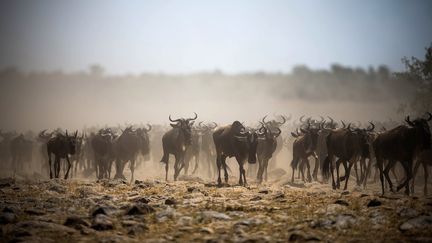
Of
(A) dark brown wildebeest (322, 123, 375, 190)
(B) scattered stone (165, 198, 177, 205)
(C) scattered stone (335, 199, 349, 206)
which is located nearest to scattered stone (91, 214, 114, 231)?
(B) scattered stone (165, 198, 177, 205)

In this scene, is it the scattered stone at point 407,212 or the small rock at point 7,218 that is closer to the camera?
the scattered stone at point 407,212

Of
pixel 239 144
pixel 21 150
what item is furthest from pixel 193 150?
pixel 21 150

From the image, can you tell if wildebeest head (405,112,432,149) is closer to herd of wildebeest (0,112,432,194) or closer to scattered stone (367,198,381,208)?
herd of wildebeest (0,112,432,194)

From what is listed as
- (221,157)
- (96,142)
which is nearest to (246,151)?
(221,157)

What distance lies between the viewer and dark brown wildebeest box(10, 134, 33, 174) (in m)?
40.6

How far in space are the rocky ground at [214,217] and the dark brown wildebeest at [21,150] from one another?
26.8 m

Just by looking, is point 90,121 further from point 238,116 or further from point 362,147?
point 362,147

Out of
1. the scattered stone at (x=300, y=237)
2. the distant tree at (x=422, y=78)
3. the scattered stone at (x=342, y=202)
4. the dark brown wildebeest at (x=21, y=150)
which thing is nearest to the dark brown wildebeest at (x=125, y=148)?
the dark brown wildebeest at (x=21, y=150)

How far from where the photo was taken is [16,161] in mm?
43906

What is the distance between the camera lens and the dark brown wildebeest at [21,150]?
40.6 meters

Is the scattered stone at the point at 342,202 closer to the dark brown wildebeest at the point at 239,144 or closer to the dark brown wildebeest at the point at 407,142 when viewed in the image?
the dark brown wildebeest at the point at 407,142

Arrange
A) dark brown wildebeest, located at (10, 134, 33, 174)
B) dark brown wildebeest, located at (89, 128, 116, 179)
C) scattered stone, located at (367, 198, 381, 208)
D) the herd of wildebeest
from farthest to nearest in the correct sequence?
dark brown wildebeest, located at (10, 134, 33, 174)
dark brown wildebeest, located at (89, 128, 116, 179)
the herd of wildebeest
scattered stone, located at (367, 198, 381, 208)

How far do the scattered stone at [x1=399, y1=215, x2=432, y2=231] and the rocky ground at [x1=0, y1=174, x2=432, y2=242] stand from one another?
0.01m

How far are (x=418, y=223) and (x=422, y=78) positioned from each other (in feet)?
132
